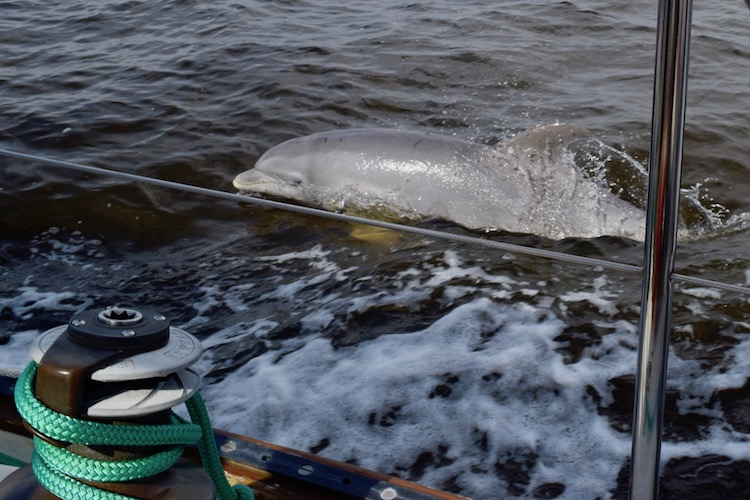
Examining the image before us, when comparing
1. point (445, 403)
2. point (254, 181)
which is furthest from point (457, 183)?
point (445, 403)

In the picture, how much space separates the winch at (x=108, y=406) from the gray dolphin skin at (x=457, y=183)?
3.99 meters

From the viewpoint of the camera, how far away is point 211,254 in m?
4.97

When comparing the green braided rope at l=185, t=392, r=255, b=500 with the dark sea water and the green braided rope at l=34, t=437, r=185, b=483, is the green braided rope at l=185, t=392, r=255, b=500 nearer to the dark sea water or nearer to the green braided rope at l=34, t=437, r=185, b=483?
the green braided rope at l=34, t=437, r=185, b=483

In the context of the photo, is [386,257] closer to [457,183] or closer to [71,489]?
[457,183]

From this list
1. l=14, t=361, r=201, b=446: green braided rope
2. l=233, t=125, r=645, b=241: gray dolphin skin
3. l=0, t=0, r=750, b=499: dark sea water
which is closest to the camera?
l=14, t=361, r=201, b=446: green braided rope

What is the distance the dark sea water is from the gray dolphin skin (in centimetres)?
21

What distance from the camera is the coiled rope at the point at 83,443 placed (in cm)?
129

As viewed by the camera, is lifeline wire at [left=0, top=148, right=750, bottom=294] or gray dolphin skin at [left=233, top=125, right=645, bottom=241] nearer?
lifeline wire at [left=0, top=148, right=750, bottom=294]

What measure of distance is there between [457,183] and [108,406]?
4.29 meters

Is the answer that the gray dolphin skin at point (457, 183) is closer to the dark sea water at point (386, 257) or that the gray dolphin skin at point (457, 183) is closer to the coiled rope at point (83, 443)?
the dark sea water at point (386, 257)

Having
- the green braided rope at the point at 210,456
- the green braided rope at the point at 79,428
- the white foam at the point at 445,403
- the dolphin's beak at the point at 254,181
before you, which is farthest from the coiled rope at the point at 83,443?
the dolphin's beak at the point at 254,181

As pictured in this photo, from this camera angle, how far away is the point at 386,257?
15.8 feet

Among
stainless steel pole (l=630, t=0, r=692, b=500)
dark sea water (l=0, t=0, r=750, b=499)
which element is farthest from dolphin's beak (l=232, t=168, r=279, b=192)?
stainless steel pole (l=630, t=0, r=692, b=500)

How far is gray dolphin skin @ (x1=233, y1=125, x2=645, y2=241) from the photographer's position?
5227 mm
